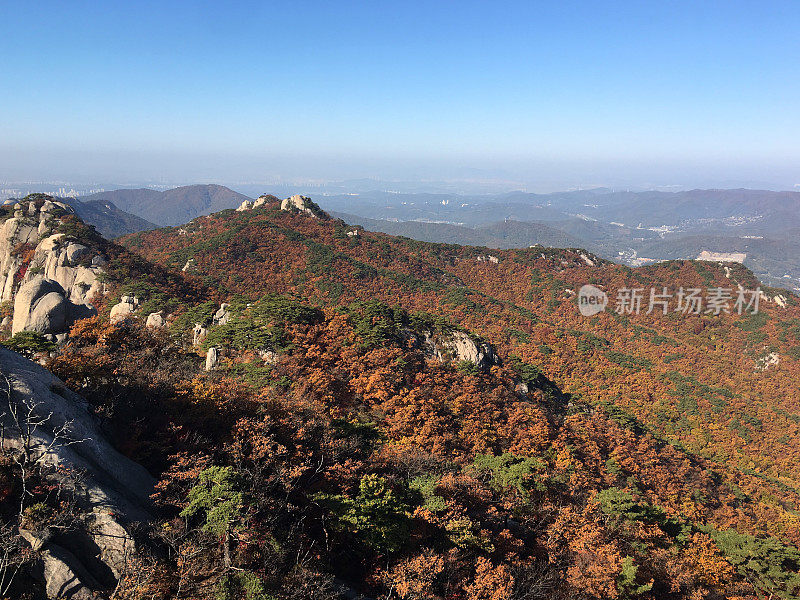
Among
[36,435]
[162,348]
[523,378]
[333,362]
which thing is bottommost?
[523,378]

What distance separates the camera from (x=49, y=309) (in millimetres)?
26734

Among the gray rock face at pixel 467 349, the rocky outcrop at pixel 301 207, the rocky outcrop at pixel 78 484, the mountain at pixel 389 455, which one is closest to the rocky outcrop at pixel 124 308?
the mountain at pixel 389 455

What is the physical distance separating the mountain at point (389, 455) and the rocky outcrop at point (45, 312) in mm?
681

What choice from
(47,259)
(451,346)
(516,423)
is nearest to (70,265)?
(47,259)

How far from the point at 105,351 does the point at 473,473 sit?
21031 mm

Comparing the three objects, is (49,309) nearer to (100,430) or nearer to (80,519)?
(100,430)

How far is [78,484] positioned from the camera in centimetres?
1003

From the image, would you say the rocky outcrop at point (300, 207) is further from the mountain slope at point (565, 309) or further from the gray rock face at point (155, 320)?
the gray rock face at point (155, 320)

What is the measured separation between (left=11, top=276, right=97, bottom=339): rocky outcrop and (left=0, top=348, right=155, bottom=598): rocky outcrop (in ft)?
56.1

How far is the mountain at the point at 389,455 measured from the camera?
10.8 metres

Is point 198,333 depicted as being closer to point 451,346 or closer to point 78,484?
point 451,346

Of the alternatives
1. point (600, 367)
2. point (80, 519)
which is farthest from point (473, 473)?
point (600, 367)

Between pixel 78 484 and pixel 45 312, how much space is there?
23.6 metres

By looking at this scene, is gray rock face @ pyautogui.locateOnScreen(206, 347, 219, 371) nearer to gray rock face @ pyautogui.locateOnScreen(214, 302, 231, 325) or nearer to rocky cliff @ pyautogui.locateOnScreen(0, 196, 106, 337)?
gray rock face @ pyautogui.locateOnScreen(214, 302, 231, 325)
